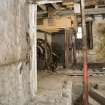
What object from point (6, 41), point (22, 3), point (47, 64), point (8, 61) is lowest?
point (47, 64)

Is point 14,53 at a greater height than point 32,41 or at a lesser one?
lesser

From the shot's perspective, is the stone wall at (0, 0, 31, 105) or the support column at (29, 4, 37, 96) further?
the support column at (29, 4, 37, 96)

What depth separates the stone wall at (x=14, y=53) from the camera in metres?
2.42

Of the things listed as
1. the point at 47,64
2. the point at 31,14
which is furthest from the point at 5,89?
the point at 47,64

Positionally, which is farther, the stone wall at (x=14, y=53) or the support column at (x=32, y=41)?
the support column at (x=32, y=41)

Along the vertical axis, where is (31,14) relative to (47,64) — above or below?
above

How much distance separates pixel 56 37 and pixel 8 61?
7789 millimetres

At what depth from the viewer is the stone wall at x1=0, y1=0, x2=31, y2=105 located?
2.42m

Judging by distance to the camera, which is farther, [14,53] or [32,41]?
[32,41]

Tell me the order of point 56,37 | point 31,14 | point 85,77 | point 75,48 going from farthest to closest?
point 56,37 < point 75,48 < point 85,77 < point 31,14

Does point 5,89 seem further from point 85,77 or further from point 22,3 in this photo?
point 85,77

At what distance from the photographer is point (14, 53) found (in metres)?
2.83

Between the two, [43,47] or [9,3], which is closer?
[9,3]

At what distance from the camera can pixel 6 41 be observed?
2.53 meters
